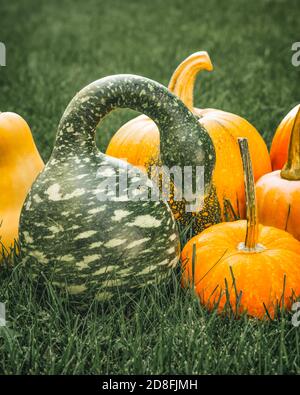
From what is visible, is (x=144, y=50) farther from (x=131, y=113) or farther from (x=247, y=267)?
(x=247, y=267)

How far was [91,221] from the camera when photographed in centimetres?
219

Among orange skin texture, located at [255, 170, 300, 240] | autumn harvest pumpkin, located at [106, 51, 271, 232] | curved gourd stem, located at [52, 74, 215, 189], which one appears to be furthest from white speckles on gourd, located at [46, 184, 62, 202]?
orange skin texture, located at [255, 170, 300, 240]

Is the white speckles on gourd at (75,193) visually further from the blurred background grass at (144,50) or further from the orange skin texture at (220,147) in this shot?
the blurred background grass at (144,50)

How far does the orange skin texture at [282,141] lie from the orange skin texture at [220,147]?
180 mm

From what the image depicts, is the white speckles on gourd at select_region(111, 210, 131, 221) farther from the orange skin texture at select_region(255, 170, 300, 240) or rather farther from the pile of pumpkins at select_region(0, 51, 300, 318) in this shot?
the orange skin texture at select_region(255, 170, 300, 240)

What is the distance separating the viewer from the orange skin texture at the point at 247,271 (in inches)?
88.8

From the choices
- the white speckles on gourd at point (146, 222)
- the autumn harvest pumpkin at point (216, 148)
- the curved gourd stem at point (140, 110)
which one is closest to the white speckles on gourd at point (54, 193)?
the curved gourd stem at point (140, 110)

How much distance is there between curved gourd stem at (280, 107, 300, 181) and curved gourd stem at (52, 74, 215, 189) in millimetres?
415

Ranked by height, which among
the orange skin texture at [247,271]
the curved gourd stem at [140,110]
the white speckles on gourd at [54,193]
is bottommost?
the orange skin texture at [247,271]

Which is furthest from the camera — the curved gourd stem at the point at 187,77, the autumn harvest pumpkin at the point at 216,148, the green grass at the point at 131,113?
the curved gourd stem at the point at 187,77

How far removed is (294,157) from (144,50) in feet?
15.0

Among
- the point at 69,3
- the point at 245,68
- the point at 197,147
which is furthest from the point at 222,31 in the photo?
the point at 197,147

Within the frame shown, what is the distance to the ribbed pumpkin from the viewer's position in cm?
269

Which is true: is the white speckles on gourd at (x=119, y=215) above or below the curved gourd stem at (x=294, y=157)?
below
